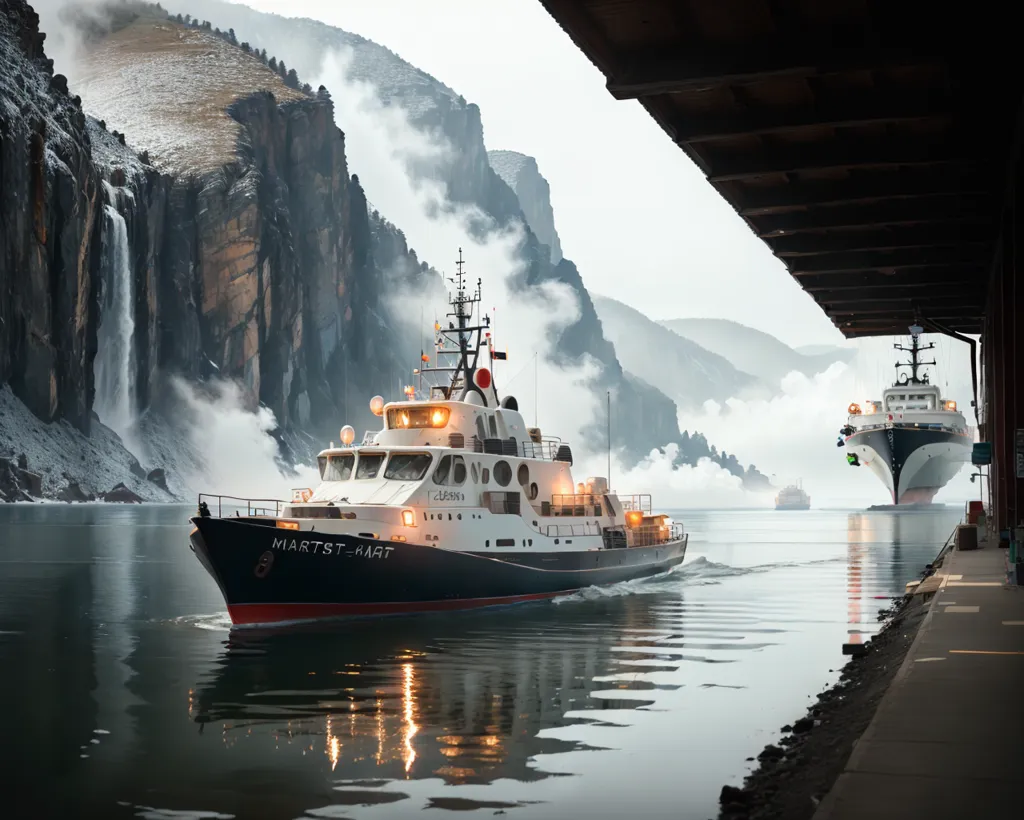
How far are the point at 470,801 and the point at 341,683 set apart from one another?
8.44 m

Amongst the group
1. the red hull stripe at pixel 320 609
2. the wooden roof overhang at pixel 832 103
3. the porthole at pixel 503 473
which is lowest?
the red hull stripe at pixel 320 609

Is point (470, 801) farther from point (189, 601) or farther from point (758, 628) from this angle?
point (189, 601)

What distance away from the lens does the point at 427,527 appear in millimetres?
30172

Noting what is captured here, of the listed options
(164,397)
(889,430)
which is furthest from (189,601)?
(164,397)

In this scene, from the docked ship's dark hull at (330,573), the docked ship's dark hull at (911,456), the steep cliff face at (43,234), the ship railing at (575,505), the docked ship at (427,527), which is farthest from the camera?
the steep cliff face at (43,234)

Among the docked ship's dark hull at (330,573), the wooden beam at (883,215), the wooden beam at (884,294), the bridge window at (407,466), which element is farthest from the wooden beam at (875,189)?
the docked ship's dark hull at (330,573)

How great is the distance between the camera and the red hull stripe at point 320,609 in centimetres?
2750

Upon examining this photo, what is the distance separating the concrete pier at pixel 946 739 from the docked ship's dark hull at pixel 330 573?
1475 centimetres

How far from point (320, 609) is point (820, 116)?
16615mm

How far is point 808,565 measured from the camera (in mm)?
56406

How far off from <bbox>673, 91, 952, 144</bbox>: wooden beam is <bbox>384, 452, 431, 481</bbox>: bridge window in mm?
14529

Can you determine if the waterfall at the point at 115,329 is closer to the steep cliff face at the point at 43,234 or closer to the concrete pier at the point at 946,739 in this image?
the steep cliff face at the point at 43,234

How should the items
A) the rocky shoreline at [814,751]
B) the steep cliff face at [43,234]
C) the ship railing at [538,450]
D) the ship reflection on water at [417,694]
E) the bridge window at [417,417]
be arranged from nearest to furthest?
the rocky shoreline at [814,751] < the ship reflection on water at [417,694] < the bridge window at [417,417] < the ship railing at [538,450] < the steep cliff face at [43,234]

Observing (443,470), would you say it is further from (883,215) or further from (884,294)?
(884,294)
